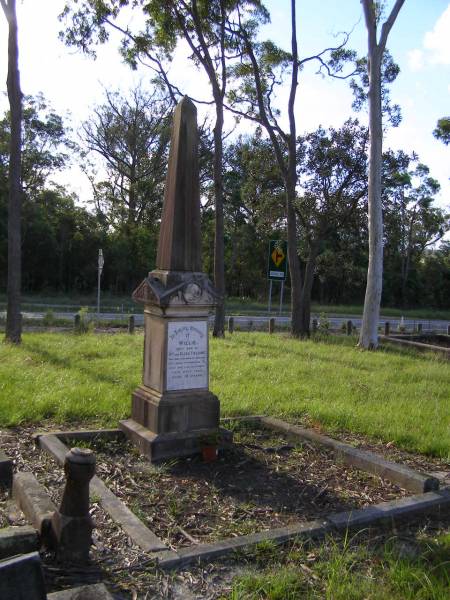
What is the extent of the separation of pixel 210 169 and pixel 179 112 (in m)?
33.3

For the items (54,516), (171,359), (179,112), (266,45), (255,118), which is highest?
(266,45)

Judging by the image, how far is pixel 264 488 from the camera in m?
4.66

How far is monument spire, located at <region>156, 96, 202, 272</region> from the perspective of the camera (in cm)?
555

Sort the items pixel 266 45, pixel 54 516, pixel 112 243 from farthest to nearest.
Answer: pixel 112 243 → pixel 266 45 → pixel 54 516

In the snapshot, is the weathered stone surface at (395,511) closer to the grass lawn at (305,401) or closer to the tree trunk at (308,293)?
the grass lawn at (305,401)

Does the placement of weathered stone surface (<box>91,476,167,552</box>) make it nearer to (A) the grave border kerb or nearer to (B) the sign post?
(A) the grave border kerb

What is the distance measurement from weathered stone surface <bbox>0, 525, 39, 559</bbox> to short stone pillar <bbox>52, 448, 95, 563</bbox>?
150mm

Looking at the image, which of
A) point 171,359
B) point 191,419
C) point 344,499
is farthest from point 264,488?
point 171,359

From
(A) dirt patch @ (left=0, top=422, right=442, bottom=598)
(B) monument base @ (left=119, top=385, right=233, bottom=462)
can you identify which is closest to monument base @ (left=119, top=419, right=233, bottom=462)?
(B) monument base @ (left=119, top=385, right=233, bottom=462)

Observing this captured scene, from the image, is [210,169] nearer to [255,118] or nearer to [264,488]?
[255,118]

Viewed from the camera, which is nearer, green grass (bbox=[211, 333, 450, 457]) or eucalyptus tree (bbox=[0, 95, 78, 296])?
green grass (bbox=[211, 333, 450, 457])

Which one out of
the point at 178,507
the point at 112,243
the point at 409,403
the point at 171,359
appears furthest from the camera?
the point at 112,243

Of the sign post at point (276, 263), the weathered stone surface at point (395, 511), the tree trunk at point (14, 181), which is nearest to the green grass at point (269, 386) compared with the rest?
the tree trunk at point (14, 181)

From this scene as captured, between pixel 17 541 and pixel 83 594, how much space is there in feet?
2.26
